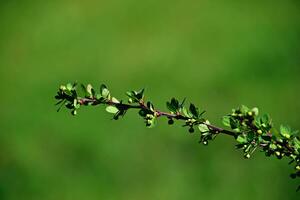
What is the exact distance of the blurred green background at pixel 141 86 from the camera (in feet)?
14.3

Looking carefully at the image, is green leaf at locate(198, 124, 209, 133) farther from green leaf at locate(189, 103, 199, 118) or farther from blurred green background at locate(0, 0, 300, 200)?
blurred green background at locate(0, 0, 300, 200)

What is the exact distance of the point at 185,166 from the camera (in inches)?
175

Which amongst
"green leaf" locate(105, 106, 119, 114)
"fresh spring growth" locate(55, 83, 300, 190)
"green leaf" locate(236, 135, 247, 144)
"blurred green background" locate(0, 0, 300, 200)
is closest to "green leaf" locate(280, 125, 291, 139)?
"fresh spring growth" locate(55, 83, 300, 190)

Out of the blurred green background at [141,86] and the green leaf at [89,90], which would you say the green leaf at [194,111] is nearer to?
the green leaf at [89,90]

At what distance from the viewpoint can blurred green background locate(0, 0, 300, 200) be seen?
4.37m

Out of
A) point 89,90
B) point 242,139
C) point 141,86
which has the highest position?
point 141,86

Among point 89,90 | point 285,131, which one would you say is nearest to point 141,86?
point 89,90

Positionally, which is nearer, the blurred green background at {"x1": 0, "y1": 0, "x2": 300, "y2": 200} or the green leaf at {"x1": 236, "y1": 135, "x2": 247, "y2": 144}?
the green leaf at {"x1": 236, "y1": 135, "x2": 247, "y2": 144}

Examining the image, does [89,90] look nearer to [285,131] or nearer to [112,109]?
[112,109]

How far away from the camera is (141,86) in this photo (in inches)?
220

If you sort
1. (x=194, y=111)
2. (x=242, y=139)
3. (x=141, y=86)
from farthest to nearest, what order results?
(x=141, y=86) → (x=194, y=111) → (x=242, y=139)

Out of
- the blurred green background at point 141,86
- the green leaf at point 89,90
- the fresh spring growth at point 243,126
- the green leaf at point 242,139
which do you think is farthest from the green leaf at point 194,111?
the blurred green background at point 141,86

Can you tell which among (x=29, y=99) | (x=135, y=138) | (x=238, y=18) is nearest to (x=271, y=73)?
(x=238, y=18)

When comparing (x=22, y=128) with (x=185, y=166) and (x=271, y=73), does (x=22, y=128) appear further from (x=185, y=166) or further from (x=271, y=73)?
(x=271, y=73)
